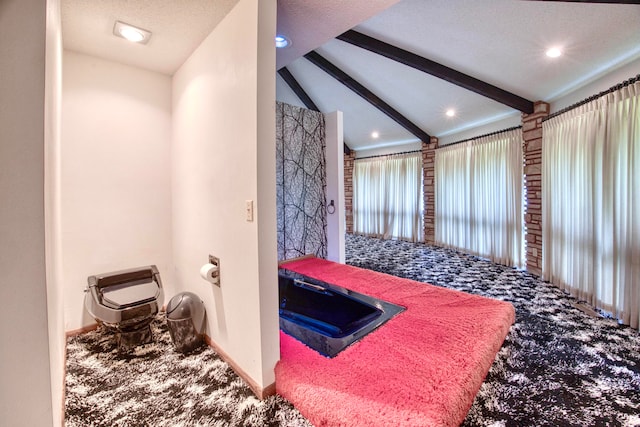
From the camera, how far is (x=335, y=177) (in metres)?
3.60

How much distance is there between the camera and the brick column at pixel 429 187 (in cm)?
571

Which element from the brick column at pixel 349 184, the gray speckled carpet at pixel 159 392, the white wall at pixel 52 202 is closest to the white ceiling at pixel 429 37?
the white wall at pixel 52 202

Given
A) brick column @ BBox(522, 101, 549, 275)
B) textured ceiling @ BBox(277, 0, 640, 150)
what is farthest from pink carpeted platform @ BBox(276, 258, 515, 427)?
textured ceiling @ BBox(277, 0, 640, 150)

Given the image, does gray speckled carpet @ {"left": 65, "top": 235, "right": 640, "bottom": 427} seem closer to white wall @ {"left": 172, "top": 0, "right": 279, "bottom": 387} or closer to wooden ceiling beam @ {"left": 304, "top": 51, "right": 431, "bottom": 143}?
white wall @ {"left": 172, "top": 0, "right": 279, "bottom": 387}

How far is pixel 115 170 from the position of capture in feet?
7.88

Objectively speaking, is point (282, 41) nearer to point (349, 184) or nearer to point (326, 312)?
point (326, 312)

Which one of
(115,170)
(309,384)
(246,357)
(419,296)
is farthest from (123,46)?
(419,296)

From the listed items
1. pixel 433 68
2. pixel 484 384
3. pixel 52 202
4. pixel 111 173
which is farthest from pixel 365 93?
pixel 52 202

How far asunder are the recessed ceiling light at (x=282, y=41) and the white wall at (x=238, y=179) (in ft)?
1.49

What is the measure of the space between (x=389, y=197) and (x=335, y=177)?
341 centimetres

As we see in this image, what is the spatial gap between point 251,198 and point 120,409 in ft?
4.26

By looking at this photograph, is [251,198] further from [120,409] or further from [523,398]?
[523,398]

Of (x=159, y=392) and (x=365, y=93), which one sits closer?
(x=159, y=392)

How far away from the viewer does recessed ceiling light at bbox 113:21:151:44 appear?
1843 millimetres
